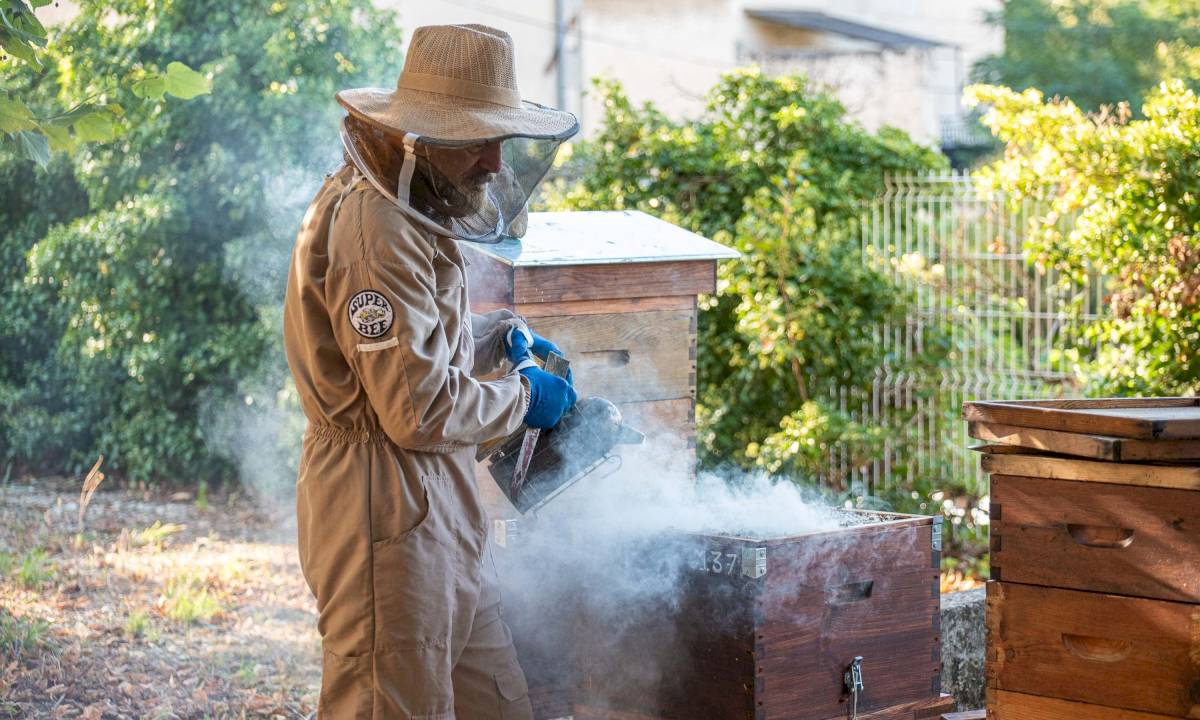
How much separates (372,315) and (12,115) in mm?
1529

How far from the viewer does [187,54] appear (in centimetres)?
679

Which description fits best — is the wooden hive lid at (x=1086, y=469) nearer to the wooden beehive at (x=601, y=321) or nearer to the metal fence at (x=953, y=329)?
the wooden beehive at (x=601, y=321)

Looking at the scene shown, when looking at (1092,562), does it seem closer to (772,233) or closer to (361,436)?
(361,436)

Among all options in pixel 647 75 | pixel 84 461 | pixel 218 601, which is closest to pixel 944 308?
pixel 218 601

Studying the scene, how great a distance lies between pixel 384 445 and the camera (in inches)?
92.7

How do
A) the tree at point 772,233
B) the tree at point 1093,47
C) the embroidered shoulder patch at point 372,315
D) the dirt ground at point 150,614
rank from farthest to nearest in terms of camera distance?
the tree at point 1093,47 < the tree at point 772,233 < the dirt ground at point 150,614 < the embroidered shoulder patch at point 372,315

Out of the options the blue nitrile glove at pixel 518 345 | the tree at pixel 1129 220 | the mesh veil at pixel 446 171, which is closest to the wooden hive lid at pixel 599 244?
the blue nitrile glove at pixel 518 345

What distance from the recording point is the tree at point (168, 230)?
661cm

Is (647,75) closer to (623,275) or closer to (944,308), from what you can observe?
(944,308)

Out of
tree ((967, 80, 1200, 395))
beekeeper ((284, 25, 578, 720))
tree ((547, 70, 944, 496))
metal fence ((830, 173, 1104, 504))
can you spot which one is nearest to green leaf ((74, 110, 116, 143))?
beekeeper ((284, 25, 578, 720))

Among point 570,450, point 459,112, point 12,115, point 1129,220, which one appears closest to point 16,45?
point 12,115

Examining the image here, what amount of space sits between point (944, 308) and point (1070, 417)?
3833 mm

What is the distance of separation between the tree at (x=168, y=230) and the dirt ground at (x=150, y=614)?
0.66 metres

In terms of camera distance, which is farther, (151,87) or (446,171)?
(151,87)
